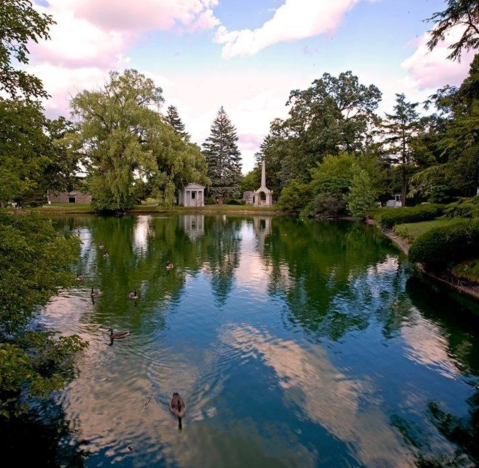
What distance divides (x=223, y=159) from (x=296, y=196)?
25.1 m

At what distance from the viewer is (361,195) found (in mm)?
50719

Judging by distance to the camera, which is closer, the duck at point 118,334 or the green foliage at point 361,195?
the duck at point 118,334

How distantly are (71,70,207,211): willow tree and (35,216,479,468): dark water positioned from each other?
123ft

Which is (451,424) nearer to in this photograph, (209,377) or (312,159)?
(209,377)

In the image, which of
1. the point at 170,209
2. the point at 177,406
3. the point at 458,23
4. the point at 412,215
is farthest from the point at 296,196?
the point at 177,406

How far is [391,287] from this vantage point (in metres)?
17.5

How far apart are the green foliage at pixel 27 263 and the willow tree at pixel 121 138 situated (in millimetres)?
46309

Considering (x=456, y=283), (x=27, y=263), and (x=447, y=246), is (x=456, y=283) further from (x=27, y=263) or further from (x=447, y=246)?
(x=27, y=263)

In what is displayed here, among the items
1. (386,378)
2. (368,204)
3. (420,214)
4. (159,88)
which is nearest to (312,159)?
(368,204)

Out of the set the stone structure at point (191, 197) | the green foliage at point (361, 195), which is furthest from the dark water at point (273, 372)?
the stone structure at point (191, 197)

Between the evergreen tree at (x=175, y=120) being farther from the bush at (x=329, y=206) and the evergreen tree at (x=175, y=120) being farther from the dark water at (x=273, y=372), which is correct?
the dark water at (x=273, y=372)

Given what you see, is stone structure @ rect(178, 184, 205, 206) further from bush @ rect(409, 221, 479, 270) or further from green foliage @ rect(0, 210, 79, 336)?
green foliage @ rect(0, 210, 79, 336)

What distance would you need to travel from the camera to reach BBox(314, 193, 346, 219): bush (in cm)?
5553

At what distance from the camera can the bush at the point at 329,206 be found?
55.5m
